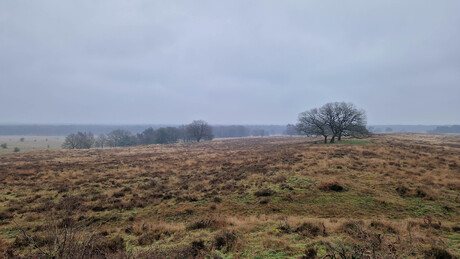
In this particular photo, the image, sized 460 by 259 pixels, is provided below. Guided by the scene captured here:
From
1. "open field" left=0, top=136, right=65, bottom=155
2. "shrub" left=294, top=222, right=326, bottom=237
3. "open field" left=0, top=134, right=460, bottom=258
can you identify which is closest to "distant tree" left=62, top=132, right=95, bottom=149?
"open field" left=0, top=136, right=65, bottom=155

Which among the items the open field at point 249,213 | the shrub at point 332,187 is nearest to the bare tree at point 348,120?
the open field at point 249,213

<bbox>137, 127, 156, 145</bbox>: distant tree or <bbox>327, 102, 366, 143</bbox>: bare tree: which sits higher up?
<bbox>327, 102, 366, 143</bbox>: bare tree

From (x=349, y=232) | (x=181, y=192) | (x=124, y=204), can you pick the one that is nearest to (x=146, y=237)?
(x=124, y=204)

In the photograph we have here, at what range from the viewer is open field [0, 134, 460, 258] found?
5.65 metres

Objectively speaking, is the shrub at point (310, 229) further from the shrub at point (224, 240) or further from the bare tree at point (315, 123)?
the bare tree at point (315, 123)

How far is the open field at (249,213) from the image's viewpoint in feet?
18.5

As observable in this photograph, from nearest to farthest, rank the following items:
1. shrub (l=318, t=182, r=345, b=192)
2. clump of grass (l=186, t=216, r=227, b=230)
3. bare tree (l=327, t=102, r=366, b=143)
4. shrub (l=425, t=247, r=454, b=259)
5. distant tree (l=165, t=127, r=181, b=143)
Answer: shrub (l=425, t=247, r=454, b=259)
clump of grass (l=186, t=216, r=227, b=230)
shrub (l=318, t=182, r=345, b=192)
bare tree (l=327, t=102, r=366, b=143)
distant tree (l=165, t=127, r=181, b=143)

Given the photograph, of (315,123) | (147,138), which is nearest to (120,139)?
(147,138)

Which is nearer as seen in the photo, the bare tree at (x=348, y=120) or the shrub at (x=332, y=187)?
the shrub at (x=332, y=187)

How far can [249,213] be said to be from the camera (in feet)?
30.1

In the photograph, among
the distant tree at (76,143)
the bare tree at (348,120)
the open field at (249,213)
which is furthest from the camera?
the distant tree at (76,143)

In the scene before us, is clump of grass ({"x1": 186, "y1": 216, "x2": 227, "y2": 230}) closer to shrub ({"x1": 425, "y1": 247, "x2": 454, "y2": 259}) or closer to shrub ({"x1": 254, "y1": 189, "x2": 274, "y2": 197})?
shrub ({"x1": 254, "y1": 189, "x2": 274, "y2": 197})

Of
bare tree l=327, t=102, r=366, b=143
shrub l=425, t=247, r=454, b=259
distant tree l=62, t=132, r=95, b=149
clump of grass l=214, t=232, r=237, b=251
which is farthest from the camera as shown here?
distant tree l=62, t=132, r=95, b=149

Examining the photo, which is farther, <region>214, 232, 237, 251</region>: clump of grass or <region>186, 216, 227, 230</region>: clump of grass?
<region>186, 216, 227, 230</region>: clump of grass
